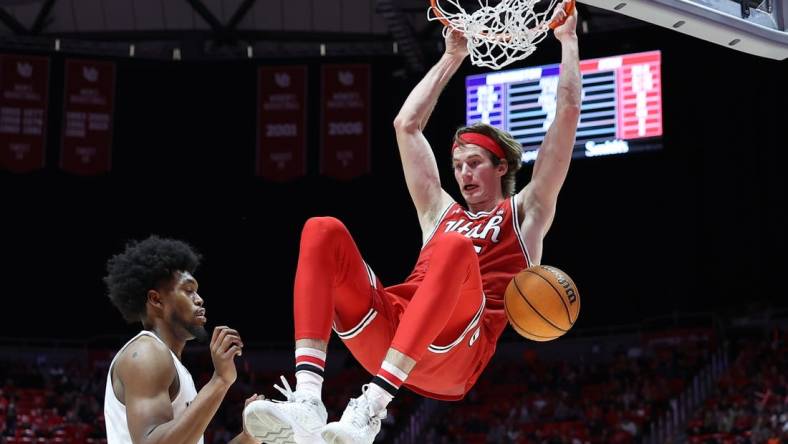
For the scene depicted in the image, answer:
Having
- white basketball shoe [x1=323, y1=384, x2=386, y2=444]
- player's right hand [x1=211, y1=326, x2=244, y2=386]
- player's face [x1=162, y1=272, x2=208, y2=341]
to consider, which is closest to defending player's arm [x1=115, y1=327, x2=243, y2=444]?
player's right hand [x1=211, y1=326, x2=244, y2=386]

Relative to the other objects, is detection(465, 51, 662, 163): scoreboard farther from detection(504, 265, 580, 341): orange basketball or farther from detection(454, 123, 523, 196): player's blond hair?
detection(504, 265, 580, 341): orange basketball

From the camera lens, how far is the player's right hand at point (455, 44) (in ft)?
19.2

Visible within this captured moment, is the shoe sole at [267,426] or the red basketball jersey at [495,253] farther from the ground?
the red basketball jersey at [495,253]

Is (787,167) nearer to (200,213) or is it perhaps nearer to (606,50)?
(606,50)

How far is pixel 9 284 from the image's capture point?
19406 millimetres

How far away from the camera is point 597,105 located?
13883mm

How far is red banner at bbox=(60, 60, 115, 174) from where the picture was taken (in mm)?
16125

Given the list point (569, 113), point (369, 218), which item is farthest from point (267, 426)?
point (369, 218)

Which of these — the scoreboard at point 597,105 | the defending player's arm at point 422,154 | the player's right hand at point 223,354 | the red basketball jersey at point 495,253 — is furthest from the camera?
the scoreboard at point 597,105

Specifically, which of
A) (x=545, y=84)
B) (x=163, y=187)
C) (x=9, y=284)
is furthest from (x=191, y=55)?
(x=545, y=84)

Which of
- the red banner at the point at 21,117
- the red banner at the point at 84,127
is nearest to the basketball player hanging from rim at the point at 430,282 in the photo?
the red banner at the point at 84,127

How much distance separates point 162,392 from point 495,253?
178cm

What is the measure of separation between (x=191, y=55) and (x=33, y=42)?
2.55m

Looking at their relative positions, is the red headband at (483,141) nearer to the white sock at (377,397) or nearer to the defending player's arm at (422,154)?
the defending player's arm at (422,154)
